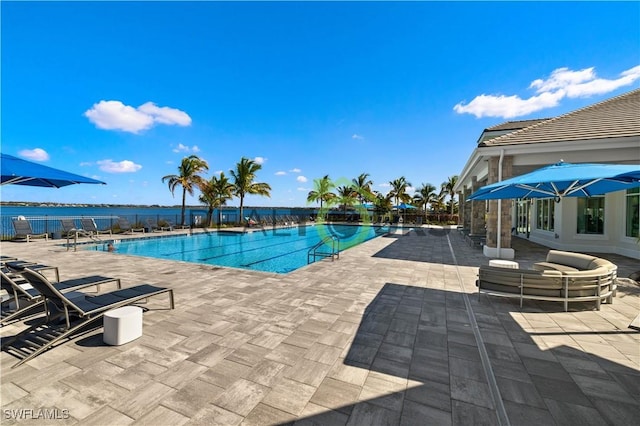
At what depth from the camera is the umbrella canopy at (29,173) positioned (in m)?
4.18

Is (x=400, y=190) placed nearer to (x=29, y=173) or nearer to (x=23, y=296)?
(x=29, y=173)

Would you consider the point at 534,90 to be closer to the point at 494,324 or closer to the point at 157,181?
the point at 494,324

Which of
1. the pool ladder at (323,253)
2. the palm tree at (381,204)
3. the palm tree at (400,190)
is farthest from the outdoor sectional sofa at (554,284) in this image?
the palm tree at (400,190)

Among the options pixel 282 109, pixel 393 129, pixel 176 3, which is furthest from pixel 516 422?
pixel 282 109

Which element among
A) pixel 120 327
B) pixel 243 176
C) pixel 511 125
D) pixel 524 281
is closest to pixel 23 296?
pixel 120 327

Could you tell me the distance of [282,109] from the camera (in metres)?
20.7

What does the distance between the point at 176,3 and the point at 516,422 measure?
43.7 ft

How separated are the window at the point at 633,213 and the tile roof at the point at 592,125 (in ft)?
8.82

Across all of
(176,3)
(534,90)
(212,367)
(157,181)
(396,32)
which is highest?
(396,32)

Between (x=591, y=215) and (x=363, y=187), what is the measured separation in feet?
81.3

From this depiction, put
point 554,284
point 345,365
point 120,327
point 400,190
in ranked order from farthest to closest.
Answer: point 400,190
point 554,284
point 120,327
point 345,365

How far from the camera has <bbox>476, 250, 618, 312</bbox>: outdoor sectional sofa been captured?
4.57 m

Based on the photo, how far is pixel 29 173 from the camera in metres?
4.32

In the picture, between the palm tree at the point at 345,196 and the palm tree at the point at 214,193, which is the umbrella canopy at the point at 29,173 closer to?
the palm tree at the point at 214,193
